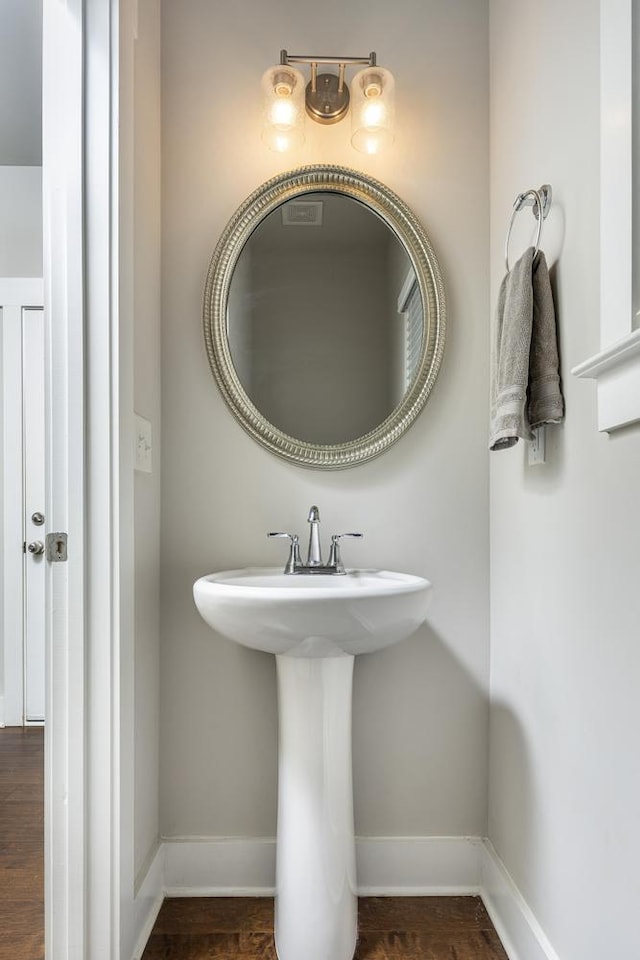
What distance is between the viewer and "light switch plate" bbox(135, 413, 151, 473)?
1442 mm

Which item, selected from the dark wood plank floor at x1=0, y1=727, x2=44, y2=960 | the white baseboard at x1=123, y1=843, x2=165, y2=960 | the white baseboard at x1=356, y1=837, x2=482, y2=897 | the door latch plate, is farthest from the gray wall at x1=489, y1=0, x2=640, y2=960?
the dark wood plank floor at x1=0, y1=727, x2=44, y2=960

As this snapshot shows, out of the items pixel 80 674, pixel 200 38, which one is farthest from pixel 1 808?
pixel 200 38

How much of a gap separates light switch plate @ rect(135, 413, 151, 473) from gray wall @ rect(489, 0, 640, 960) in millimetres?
888

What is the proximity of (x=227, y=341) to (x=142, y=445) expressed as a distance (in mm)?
376

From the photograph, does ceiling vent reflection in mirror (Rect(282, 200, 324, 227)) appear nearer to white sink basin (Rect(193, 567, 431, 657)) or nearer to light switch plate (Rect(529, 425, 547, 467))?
light switch plate (Rect(529, 425, 547, 467))

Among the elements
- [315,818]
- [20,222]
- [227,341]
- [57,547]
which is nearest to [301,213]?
[227,341]

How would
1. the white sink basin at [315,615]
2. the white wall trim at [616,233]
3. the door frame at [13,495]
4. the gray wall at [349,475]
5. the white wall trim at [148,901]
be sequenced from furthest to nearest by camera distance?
the door frame at [13,495] → the gray wall at [349,475] → the white wall trim at [148,901] → the white sink basin at [315,615] → the white wall trim at [616,233]

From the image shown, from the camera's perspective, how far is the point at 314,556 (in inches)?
61.9

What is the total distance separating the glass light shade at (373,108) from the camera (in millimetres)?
1561

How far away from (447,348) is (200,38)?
3.49ft

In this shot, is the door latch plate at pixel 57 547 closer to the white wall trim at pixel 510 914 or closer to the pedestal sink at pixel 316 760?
the pedestal sink at pixel 316 760

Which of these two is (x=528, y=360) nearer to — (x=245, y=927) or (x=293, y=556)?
(x=293, y=556)

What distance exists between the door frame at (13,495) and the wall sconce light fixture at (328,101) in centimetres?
170

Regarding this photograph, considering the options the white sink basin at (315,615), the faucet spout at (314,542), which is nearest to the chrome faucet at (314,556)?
the faucet spout at (314,542)
